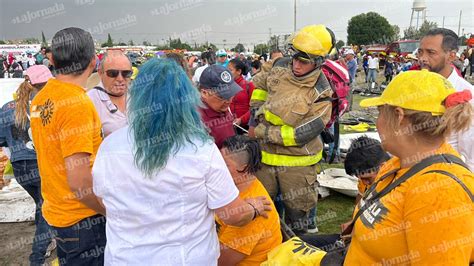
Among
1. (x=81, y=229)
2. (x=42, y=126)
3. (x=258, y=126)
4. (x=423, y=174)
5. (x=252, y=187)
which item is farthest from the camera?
(x=258, y=126)

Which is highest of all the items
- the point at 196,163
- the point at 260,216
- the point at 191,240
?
the point at 196,163

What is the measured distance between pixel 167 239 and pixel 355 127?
781 cm

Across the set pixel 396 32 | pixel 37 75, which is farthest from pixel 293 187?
pixel 396 32

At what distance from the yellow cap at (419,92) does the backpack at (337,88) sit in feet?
5.01

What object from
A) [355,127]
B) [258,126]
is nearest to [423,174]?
[258,126]

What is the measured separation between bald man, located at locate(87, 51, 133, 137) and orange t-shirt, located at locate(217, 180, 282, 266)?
3.90 feet

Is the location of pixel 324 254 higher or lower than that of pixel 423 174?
lower

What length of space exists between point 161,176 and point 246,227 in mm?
766

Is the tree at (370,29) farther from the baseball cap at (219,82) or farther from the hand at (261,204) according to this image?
the hand at (261,204)

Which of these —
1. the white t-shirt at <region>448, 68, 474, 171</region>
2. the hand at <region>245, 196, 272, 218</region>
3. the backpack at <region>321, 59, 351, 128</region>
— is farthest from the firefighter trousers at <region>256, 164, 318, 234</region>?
the white t-shirt at <region>448, 68, 474, 171</region>

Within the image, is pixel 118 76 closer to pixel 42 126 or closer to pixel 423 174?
pixel 42 126

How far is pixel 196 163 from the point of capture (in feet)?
4.87

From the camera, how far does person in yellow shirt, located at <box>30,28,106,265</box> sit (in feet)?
6.15

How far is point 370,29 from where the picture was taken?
208 ft
